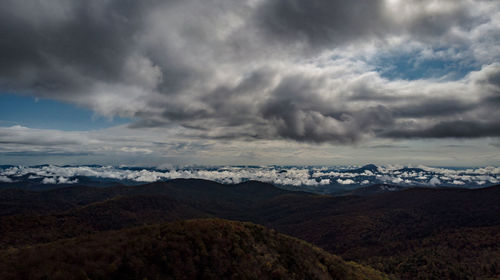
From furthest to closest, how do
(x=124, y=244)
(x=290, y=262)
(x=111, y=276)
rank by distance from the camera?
(x=290, y=262) < (x=124, y=244) < (x=111, y=276)

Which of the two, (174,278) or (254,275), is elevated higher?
(174,278)

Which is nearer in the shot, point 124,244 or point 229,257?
point 124,244

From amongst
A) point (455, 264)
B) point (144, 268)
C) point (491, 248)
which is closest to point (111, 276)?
point (144, 268)

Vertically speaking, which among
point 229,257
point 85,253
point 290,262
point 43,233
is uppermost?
point 85,253

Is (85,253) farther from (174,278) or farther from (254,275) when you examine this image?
(254,275)

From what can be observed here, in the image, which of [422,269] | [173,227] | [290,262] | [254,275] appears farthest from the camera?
[422,269]

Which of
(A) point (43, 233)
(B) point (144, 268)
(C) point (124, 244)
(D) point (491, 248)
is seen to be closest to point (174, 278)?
(B) point (144, 268)
